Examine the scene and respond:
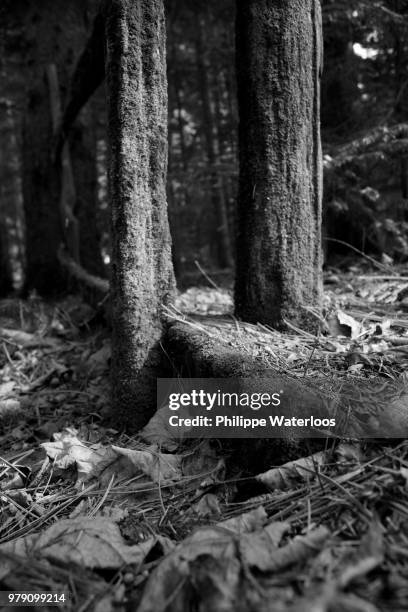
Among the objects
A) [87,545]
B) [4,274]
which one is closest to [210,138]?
[4,274]

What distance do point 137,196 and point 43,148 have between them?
4384 millimetres

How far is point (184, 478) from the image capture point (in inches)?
71.5

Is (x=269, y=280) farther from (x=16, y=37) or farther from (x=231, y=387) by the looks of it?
(x=16, y=37)

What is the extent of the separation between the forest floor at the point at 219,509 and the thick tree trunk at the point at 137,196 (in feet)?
0.64

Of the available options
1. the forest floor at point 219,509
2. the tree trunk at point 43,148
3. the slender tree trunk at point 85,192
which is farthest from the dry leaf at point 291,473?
the slender tree trunk at point 85,192

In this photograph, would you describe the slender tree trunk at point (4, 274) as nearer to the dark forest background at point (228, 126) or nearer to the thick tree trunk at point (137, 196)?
the dark forest background at point (228, 126)

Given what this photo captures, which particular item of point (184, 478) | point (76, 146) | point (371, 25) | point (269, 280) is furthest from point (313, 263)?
point (76, 146)

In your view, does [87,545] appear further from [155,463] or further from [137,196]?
[137,196]

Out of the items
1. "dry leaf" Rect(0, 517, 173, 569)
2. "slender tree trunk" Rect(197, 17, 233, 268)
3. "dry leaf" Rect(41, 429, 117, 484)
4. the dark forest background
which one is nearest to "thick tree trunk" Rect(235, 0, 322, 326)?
"dry leaf" Rect(41, 429, 117, 484)

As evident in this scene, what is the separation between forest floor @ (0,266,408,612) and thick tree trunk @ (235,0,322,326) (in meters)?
0.23

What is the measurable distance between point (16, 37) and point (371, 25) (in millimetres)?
4962

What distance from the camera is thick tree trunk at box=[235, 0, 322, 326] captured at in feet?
7.89

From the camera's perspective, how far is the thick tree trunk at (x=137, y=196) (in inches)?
90.7

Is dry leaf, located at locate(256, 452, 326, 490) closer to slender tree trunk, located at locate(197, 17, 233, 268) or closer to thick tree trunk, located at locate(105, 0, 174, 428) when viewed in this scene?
thick tree trunk, located at locate(105, 0, 174, 428)
